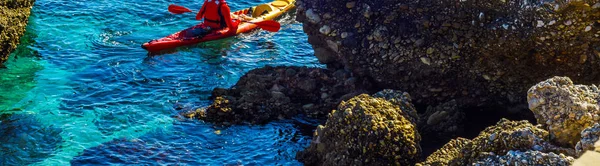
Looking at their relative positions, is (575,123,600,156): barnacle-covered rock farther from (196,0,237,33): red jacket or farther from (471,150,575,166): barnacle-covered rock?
(196,0,237,33): red jacket

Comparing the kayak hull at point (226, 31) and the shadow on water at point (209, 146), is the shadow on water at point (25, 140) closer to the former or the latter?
the shadow on water at point (209, 146)

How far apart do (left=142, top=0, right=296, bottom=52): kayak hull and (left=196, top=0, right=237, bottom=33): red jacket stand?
0.16 m

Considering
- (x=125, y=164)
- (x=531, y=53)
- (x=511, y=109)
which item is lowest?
(x=125, y=164)

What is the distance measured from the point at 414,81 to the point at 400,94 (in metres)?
1.54

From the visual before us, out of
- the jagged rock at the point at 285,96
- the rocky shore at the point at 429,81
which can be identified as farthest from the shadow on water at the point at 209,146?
the rocky shore at the point at 429,81

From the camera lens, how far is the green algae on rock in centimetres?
1107

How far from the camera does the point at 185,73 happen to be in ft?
56.1

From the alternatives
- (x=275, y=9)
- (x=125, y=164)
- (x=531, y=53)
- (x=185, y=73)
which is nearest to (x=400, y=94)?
(x=531, y=53)

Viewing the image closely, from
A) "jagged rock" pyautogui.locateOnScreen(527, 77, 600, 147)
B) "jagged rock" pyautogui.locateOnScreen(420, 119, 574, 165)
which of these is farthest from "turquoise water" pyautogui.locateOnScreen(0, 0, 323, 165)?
"jagged rock" pyautogui.locateOnScreen(527, 77, 600, 147)

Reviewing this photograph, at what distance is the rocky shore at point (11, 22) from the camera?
56.6ft

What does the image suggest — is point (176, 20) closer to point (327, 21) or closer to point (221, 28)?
point (221, 28)

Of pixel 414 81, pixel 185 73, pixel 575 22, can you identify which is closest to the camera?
pixel 575 22

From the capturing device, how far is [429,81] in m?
13.7

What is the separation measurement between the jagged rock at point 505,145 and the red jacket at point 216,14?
10099 millimetres
